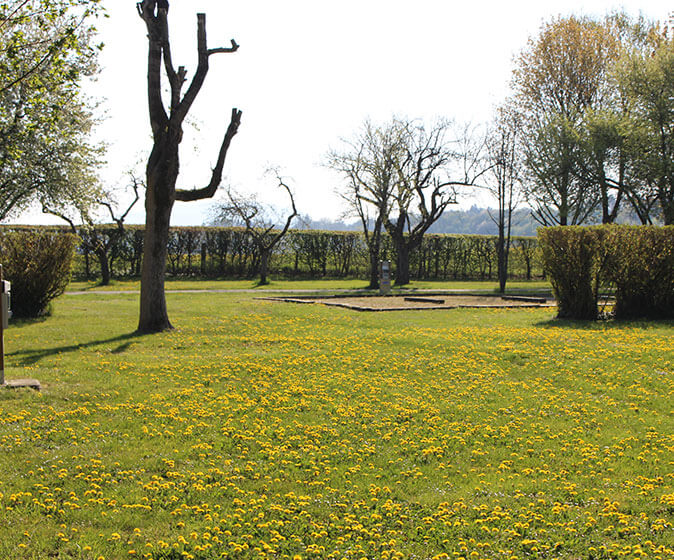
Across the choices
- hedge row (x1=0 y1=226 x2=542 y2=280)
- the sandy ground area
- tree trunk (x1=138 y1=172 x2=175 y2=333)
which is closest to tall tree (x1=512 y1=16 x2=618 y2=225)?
hedge row (x1=0 y1=226 x2=542 y2=280)

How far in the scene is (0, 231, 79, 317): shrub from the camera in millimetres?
16016

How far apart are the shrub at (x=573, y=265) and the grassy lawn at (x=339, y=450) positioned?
11.8ft

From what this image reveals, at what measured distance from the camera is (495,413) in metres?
7.79

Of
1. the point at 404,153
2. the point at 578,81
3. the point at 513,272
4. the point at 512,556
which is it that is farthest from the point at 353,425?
the point at 513,272

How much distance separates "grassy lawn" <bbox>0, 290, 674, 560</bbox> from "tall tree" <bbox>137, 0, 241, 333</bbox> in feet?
5.22

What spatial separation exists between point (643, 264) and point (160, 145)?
13.1 metres

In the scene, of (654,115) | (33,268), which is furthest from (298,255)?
(33,268)

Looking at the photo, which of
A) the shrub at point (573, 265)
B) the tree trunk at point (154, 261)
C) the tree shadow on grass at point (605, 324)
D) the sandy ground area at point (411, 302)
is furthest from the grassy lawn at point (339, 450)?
the sandy ground area at point (411, 302)

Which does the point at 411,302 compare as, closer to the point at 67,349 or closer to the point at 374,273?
the point at 374,273

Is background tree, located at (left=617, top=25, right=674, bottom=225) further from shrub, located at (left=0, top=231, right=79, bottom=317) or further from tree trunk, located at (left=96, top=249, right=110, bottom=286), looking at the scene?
tree trunk, located at (left=96, top=249, right=110, bottom=286)

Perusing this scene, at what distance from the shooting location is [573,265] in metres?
16.2

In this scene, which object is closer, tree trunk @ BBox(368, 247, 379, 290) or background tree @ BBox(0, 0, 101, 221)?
background tree @ BBox(0, 0, 101, 221)

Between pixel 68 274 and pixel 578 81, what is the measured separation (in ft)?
101

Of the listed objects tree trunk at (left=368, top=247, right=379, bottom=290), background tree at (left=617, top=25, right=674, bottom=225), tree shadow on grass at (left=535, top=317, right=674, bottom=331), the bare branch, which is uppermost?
background tree at (left=617, top=25, right=674, bottom=225)
